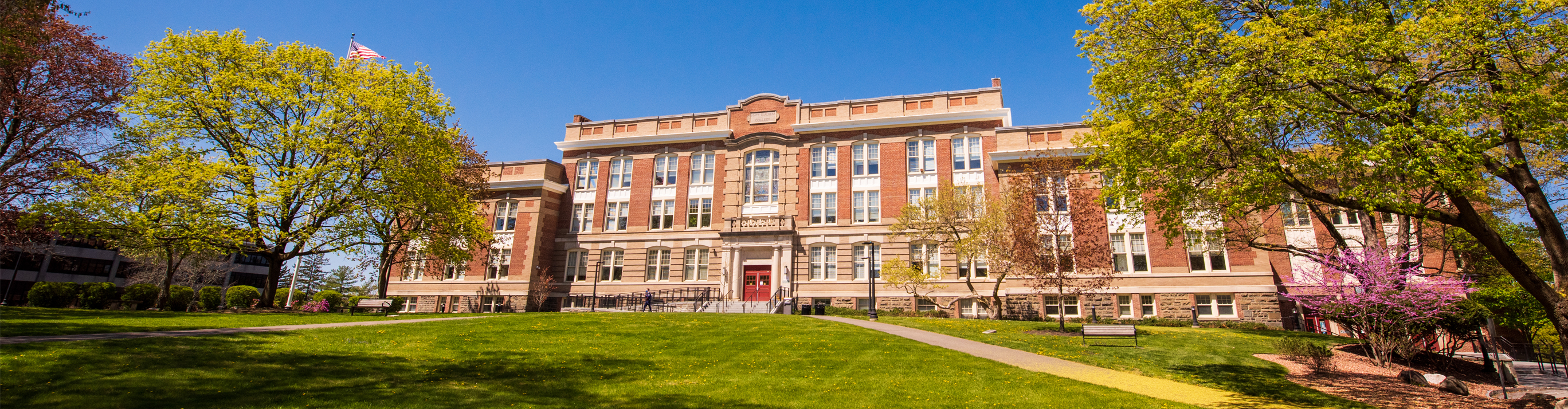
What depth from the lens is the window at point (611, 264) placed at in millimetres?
38781

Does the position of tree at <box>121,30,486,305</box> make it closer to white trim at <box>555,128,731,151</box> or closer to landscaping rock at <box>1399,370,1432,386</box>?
white trim at <box>555,128,731,151</box>

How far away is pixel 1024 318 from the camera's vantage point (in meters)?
31.4

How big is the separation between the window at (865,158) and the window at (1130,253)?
12.6m

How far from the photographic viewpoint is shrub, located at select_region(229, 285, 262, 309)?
31.3 m

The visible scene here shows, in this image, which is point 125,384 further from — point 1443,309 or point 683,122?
point 683,122

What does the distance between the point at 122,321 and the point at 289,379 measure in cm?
960

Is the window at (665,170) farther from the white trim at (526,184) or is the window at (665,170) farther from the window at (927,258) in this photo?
the window at (927,258)

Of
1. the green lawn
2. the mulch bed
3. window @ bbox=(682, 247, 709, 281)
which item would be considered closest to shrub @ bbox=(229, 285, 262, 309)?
window @ bbox=(682, 247, 709, 281)

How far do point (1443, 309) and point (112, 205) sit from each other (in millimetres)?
35766

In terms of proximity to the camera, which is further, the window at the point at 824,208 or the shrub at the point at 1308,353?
the window at the point at 824,208

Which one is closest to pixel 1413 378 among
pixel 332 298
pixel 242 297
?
pixel 242 297

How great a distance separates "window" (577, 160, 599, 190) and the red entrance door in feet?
40.2

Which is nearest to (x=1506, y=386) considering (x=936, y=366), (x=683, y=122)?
(x=936, y=366)

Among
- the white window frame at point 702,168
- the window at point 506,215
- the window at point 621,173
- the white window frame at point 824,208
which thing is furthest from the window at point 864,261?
the window at point 506,215
